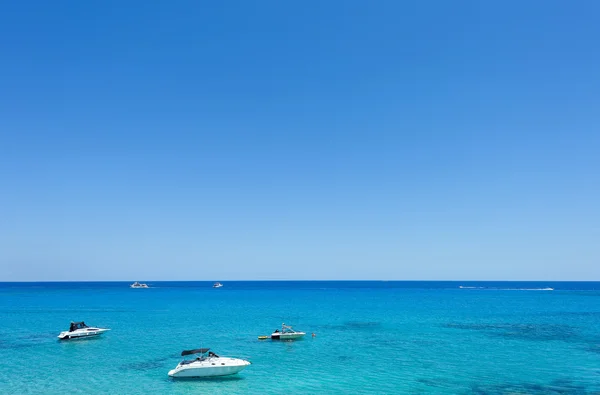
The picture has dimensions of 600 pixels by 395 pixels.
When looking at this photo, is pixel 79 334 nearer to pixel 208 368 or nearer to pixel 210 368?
pixel 208 368

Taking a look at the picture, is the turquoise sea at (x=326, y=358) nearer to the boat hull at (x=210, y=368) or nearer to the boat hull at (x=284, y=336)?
the boat hull at (x=210, y=368)

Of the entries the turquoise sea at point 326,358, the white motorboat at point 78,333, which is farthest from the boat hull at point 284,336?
the white motorboat at point 78,333

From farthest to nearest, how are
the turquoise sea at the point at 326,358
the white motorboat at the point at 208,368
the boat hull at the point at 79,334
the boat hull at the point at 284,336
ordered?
1. the boat hull at the point at 284,336
2. the boat hull at the point at 79,334
3. the white motorboat at the point at 208,368
4. the turquoise sea at the point at 326,358

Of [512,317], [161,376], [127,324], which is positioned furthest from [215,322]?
[512,317]

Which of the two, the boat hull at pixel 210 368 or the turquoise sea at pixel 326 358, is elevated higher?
the boat hull at pixel 210 368

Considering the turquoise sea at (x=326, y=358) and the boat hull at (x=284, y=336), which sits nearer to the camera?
the turquoise sea at (x=326, y=358)

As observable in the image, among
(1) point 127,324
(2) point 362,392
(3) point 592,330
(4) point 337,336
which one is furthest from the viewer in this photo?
(1) point 127,324

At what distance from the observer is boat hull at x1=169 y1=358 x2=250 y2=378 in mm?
38344

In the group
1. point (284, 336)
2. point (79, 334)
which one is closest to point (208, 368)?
point (284, 336)

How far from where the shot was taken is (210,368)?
128 ft

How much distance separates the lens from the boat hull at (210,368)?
126 feet

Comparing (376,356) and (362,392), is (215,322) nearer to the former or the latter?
(376,356)

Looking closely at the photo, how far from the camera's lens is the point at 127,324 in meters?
76.9

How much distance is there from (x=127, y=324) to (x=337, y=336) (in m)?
40.5
